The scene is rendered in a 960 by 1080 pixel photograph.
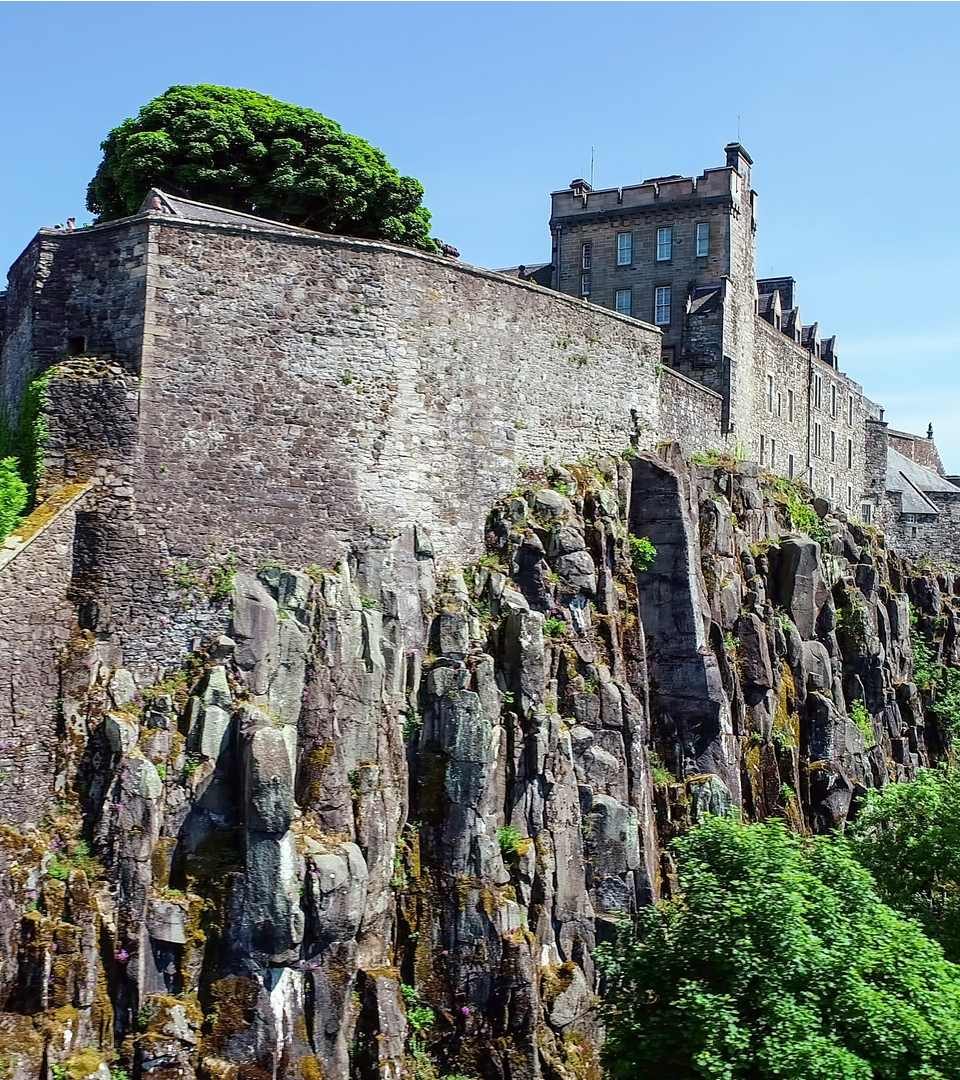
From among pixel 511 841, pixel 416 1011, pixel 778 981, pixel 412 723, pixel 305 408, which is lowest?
pixel 416 1011

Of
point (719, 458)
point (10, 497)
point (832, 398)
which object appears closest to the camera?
point (10, 497)

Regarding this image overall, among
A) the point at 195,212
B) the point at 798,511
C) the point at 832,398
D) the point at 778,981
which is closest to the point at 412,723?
the point at 778,981

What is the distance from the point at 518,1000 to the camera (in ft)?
101

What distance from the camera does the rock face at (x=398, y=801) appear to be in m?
26.8

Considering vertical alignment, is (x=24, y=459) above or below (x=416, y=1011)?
above

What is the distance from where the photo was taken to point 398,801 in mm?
31094

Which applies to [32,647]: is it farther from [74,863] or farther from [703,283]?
[703,283]

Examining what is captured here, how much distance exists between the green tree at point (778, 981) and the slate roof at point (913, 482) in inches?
1950

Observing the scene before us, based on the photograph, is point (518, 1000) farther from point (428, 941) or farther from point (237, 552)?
point (237, 552)

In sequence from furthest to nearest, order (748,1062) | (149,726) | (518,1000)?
(518,1000)
(149,726)
(748,1062)

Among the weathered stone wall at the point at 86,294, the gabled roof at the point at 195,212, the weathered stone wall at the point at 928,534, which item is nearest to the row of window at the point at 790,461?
the weathered stone wall at the point at 928,534

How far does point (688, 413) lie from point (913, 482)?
121 feet

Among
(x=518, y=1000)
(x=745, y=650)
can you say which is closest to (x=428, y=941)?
(x=518, y=1000)

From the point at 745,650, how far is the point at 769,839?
15.6 meters
